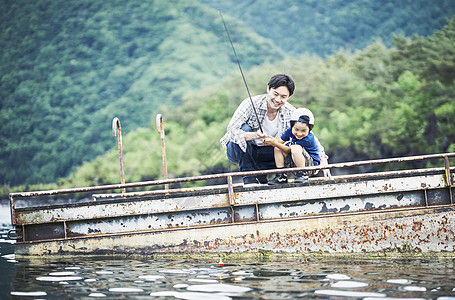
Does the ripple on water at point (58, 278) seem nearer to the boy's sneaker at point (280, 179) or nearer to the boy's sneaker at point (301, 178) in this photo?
the boy's sneaker at point (280, 179)

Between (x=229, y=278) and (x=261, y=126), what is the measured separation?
266 centimetres

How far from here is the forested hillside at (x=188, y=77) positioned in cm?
4753

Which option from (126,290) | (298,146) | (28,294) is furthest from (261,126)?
(28,294)

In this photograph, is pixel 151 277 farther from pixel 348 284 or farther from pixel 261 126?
pixel 261 126

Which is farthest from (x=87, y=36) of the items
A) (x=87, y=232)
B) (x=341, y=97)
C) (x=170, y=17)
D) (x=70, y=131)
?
(x=87, y=232)

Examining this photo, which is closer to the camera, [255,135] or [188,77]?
[255,135]

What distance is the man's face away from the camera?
7586 millimetres

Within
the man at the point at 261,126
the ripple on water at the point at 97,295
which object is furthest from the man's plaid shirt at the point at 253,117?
the ripple on water at the point at 97,295

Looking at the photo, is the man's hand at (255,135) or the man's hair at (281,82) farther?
the man's hair at (281,82)

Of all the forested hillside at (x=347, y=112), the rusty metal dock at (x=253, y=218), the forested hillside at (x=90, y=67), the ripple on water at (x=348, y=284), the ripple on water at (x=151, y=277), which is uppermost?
the forested hillside at (x=90, y=67)

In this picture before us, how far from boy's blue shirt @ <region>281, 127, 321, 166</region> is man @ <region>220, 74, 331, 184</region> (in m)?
0.17

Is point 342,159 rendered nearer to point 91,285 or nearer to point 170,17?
point 91,285

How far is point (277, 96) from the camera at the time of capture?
7617 millimetres

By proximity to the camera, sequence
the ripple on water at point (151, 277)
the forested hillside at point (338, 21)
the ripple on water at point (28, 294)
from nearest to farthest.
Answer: the ripple on water at point (28, 294), the ripple on water at point (151, 277), the forested hillside at point (338, 21)
